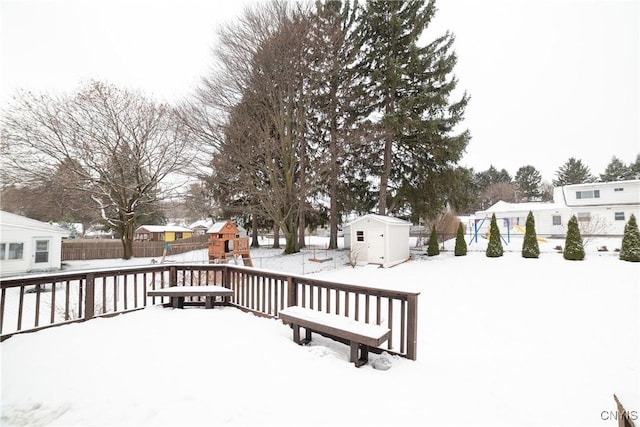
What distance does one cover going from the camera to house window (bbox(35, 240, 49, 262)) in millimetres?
12594

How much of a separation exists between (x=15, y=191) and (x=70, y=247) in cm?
670

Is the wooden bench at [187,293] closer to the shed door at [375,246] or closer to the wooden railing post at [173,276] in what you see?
the wooden railing post at [173,276]

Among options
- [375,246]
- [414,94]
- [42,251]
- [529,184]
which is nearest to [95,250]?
[42,251]

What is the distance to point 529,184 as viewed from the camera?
3856cm

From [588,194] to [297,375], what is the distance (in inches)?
1018

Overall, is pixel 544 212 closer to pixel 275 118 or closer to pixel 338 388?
pixel 275 118

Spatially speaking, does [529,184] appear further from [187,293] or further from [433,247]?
[187,293]

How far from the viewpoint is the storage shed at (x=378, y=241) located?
41.2 ft

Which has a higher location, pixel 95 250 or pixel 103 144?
pixel 103 144

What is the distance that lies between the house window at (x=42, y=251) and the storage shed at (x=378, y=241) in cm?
1535

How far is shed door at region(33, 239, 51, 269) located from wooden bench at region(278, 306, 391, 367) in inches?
627

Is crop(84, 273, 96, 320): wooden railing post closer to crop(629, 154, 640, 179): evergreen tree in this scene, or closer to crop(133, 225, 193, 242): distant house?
crop(133, 225, 193, 242): distant house

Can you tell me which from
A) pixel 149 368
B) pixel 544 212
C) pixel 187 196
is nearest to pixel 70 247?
pixel 187 196

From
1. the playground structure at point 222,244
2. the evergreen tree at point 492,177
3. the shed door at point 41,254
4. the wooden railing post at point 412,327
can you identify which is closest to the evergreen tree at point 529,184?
the evergreen tree at point 492,177
